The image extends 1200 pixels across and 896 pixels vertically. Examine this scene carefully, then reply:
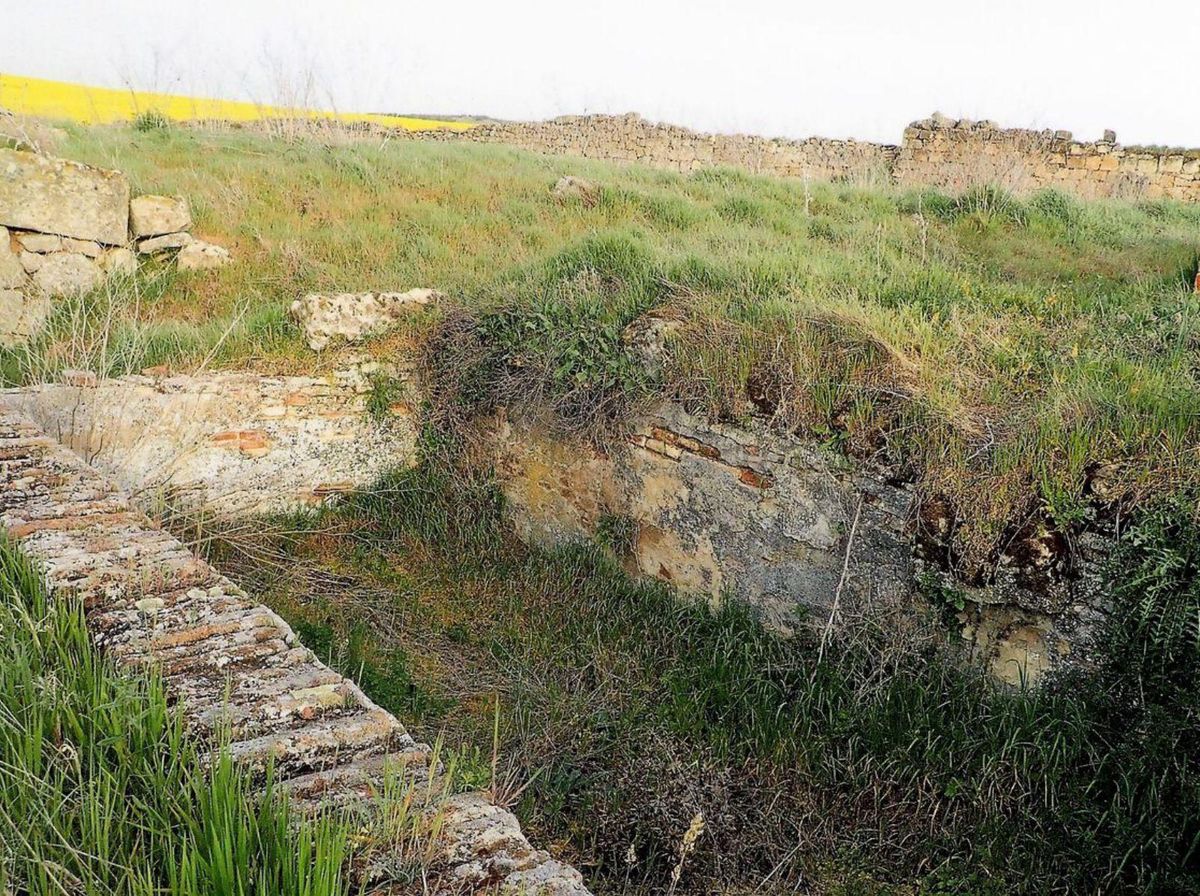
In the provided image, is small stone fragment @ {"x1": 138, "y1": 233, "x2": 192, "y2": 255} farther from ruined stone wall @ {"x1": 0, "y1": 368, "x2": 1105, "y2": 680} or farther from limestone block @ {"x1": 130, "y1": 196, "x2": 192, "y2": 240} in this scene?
ruined stone wall @ {"x1": 0, "y1": 368, "x2": 1105, "y2": 680}

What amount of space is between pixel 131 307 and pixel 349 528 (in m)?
3.14

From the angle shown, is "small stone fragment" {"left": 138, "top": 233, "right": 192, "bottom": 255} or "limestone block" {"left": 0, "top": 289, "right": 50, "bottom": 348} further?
"small stone fragment" {"left": 138, "top": 233, "right": 192, "bottom": 255}

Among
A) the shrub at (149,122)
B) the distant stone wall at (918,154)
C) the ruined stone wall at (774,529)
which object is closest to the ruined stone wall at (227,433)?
the ruined stone wall at (774,529)

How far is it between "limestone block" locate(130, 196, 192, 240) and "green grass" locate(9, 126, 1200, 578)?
306 mm

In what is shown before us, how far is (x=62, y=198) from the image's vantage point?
723cm

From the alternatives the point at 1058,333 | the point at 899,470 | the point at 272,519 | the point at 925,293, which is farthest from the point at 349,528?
the point at 1058,333

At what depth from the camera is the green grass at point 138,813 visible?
1.66m

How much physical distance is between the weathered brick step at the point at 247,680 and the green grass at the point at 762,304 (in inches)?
101

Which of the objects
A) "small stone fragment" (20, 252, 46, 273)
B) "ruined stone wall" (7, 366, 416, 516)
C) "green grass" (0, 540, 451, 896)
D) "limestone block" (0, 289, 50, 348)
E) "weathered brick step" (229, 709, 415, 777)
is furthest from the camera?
"small stone fragment" (20, 252, 46, 273)

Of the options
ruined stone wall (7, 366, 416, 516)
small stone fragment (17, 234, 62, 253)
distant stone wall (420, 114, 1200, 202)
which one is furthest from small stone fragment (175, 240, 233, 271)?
distant stone wall (420, 114, 1200, 202)

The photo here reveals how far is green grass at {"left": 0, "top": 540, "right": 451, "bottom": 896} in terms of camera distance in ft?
5.44

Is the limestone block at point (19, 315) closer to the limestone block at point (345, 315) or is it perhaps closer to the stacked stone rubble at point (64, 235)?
the stacked stone rubble at point (64, 235)

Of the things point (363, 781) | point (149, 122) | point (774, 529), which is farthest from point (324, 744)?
point (149, 122)

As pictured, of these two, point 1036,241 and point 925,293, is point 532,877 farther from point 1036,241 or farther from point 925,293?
point 1036,241
